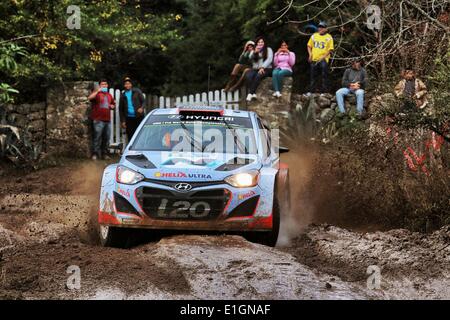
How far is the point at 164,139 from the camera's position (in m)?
10.2

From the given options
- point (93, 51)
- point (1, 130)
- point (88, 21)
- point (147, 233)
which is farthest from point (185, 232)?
point (93, 51)

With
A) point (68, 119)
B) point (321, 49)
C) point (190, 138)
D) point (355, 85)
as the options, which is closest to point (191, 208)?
point (190, 138)

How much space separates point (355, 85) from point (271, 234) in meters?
9.23

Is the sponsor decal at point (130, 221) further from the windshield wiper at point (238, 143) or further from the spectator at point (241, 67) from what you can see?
the spectator at point (241, 67)

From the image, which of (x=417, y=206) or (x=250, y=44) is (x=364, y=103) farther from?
(x=417, y=206)

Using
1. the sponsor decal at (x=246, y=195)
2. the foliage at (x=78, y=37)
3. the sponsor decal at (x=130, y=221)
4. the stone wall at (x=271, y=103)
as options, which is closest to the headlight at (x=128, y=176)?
the sponsor decal at (x=130, y=221)

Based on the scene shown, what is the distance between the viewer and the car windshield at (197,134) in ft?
32.8

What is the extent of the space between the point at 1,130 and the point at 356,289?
12.5 metres

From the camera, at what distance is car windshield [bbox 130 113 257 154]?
32.8 feet

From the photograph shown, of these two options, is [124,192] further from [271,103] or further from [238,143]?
[271,103]

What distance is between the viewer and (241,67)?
20016 mm

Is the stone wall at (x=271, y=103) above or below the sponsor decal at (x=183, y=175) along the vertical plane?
above

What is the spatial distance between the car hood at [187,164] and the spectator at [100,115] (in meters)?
9.42

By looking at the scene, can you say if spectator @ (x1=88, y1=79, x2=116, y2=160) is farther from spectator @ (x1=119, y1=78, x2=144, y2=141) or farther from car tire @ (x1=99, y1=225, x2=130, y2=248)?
car tire @ (x1=99, y1=225, x2=130, y2=248)
